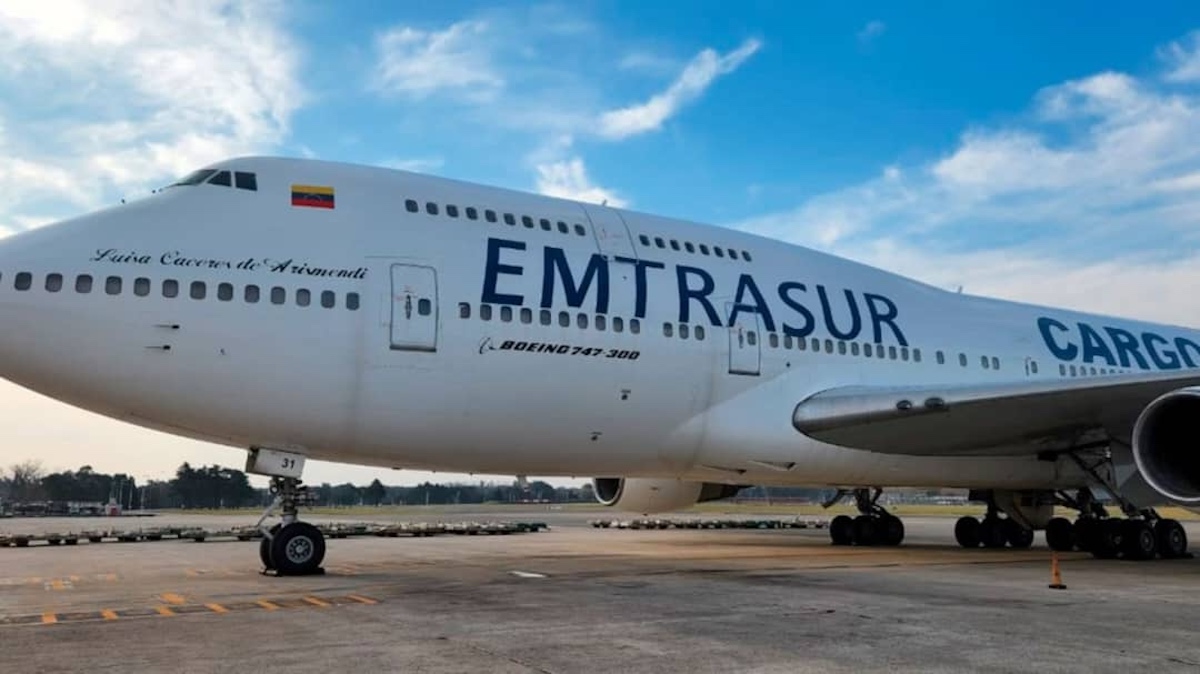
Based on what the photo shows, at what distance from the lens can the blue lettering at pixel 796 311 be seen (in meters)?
13.3

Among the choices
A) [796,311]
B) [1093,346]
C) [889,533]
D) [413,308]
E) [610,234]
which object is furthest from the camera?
[889,533]

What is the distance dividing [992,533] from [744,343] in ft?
31.7

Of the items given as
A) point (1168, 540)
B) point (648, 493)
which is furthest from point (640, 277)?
point (1168, 540)

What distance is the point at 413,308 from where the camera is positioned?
10.4 m

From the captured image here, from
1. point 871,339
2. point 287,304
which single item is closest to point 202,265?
point 287,304

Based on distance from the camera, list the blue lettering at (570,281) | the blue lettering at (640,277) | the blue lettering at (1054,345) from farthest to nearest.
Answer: the blue lettering at (1054,345)
the blue lettering at (640,277)
the blue lettering at (570,281)

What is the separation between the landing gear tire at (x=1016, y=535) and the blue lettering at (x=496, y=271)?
41.9 ft

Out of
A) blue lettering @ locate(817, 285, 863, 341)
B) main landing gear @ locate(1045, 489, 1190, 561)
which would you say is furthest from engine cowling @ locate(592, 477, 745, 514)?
main landing gear @ locate(1045, 489, 1190, 561)

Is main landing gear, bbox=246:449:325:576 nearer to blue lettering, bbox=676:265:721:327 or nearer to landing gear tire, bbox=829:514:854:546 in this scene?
blue lettering, bbox=676:265:721:327

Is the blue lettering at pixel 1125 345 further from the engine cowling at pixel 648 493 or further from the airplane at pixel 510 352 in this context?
the engine cowling at pixel 648 493

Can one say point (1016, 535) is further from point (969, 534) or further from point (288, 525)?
point (288, 525)

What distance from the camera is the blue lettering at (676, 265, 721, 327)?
1236 centimetres

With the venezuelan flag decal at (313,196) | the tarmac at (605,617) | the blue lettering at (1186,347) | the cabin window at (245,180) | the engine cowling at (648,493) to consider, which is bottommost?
the tarmac at (605,617)

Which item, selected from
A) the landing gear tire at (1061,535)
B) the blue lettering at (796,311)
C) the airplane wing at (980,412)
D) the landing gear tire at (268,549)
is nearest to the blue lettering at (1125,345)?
the landing gear tire at (1061,535)
